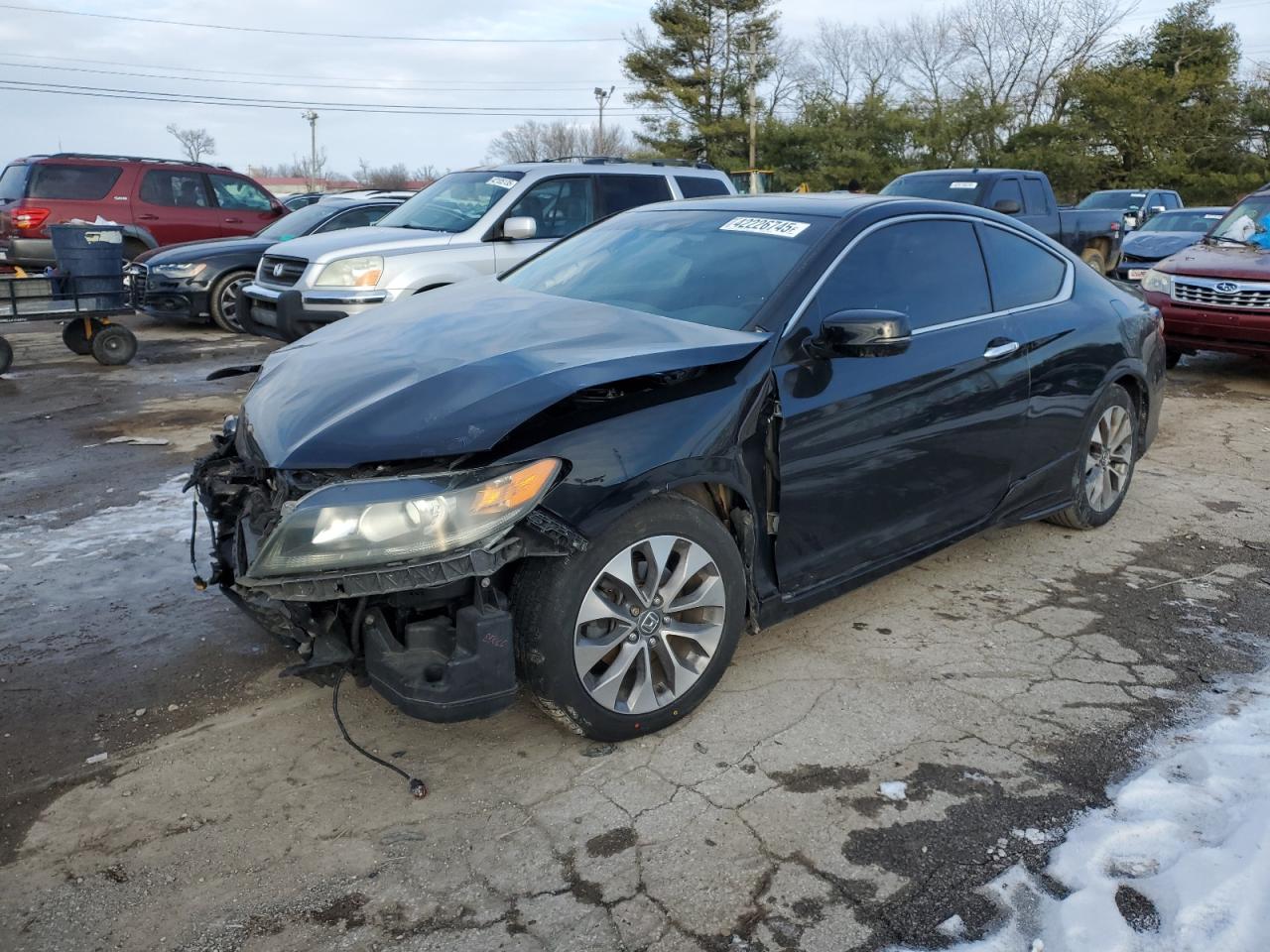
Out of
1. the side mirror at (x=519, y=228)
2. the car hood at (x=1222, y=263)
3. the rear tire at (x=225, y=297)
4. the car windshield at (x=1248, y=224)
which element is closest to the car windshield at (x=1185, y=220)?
the car windshield at (x=1248, y=224)

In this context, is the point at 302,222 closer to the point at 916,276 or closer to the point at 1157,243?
the point at 916,276

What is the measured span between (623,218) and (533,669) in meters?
2.50

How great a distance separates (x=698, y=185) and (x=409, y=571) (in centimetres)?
772

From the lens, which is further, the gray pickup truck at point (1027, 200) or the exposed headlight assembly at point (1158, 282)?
the gray pickup truck at point (1027, 200)

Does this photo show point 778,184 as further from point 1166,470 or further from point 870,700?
point 870,700

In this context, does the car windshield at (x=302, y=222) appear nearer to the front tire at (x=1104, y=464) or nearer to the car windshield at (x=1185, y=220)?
the front tire at (x=1104, y=464)

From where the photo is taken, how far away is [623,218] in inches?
184

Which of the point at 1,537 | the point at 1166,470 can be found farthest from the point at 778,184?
the point at 1,537

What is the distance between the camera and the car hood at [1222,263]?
8.94 metres

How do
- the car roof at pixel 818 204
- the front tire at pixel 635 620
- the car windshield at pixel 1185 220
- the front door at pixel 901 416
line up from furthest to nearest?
the car windshield at pixel 1185 220 < the car roof at pixel 818 204 < the front door at pixel 901 416 < the front tire at pixel 635 620

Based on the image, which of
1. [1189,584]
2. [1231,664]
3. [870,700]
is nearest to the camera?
[870,700]

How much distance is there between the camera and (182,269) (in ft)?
38.0

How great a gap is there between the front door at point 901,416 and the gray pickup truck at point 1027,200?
8408mm

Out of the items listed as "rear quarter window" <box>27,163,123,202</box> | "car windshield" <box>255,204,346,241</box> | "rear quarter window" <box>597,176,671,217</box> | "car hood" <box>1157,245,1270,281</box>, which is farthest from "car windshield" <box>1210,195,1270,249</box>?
"rear quarter window" <box>27,163,123,202</box>
